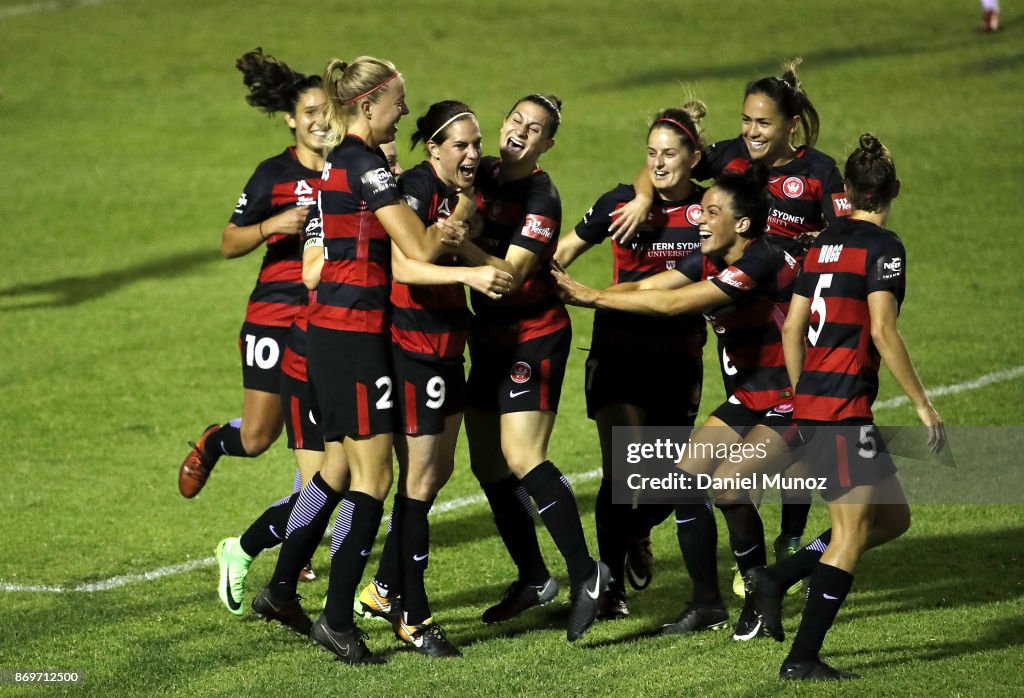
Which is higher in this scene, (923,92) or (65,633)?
(923,92)

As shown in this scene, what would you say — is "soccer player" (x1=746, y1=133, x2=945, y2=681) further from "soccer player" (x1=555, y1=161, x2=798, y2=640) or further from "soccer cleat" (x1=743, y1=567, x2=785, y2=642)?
"soccer player" (x1=555, y1=161, x2=798, y2=640)

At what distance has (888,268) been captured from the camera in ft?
18.0

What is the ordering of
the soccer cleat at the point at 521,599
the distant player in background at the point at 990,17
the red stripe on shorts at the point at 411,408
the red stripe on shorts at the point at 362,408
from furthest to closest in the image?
1. the distant player in background at the point at 990,17
2. the soccer cleat at the point at 521,599
3. the red stripe on shorts at the point at 411,408
4. the red stripe on shorts at the point at 362,408

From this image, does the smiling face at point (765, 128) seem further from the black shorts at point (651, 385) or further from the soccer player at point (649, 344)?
the black shorts at point (651, 385)

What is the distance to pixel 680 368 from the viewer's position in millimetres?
6801

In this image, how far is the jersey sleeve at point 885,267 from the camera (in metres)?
5.50

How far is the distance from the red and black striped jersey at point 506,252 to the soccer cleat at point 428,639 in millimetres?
1335

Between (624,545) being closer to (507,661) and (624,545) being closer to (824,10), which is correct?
(507,661)

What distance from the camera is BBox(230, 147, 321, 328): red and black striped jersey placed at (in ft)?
24.6

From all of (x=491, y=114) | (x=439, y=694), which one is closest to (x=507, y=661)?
(x=439, y=694)

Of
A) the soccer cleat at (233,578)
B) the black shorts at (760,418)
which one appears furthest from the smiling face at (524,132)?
the soccer cleat at (233,578)

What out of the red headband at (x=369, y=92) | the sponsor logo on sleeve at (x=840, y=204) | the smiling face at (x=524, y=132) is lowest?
the sponsor logo on sleeve at (x=840, y=204)

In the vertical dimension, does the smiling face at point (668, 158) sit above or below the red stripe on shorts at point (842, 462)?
above

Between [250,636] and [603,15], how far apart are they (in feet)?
87.1
